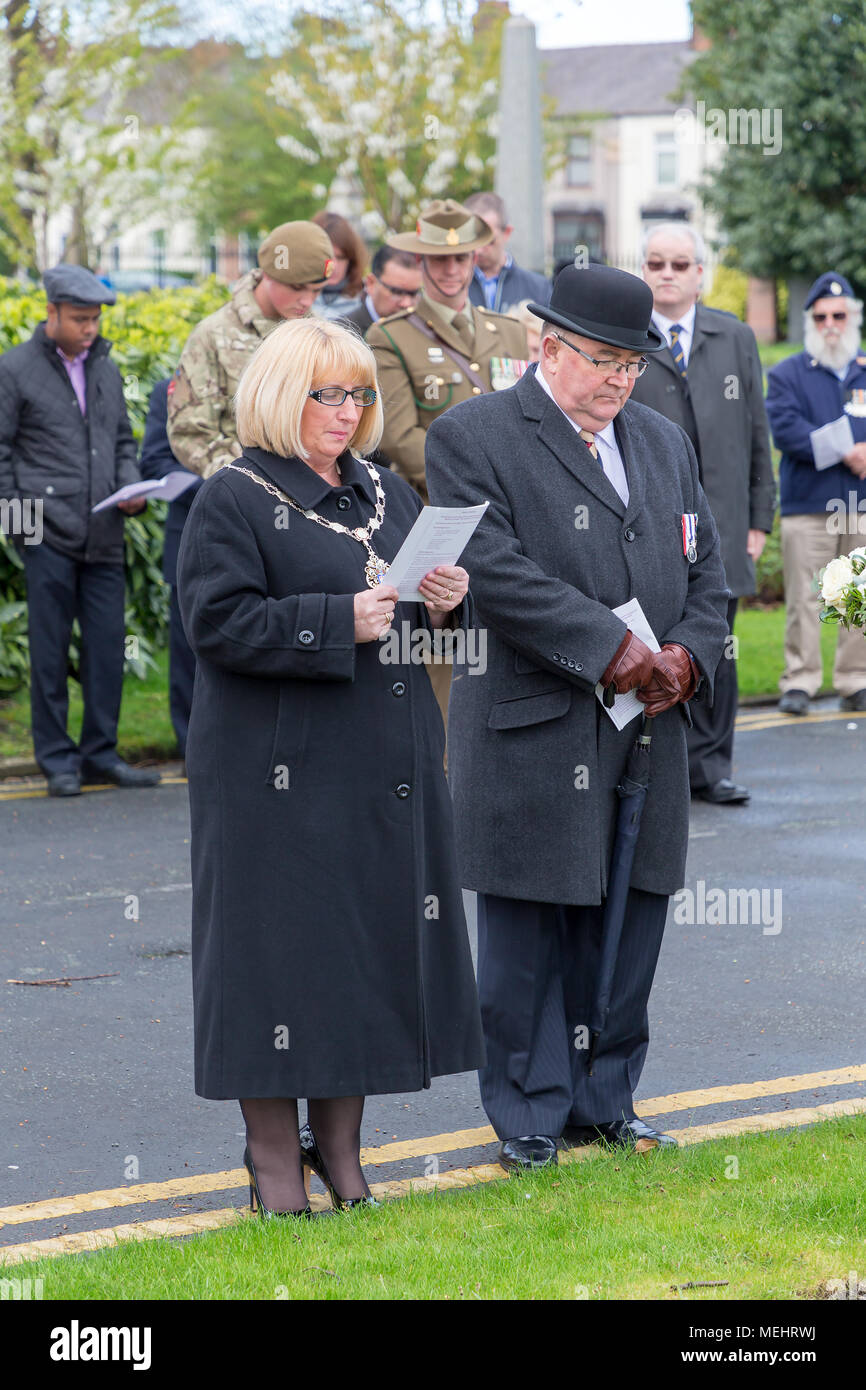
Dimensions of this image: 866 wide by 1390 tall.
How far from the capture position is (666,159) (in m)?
80.1

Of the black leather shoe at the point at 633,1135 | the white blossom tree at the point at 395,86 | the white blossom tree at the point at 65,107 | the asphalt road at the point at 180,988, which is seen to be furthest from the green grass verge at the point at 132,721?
the white blossom tree at the point at 395,86

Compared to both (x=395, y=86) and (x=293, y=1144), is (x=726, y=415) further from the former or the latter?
(x=395, y=86)

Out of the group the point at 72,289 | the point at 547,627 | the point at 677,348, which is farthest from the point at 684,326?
the point at 547,627

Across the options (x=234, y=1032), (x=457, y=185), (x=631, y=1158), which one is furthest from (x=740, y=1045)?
(x=457, y=185)

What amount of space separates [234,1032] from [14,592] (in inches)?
271

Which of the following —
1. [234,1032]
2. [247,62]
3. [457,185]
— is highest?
[247,62]

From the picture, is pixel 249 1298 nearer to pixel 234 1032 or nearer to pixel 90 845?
pixel 234 1032

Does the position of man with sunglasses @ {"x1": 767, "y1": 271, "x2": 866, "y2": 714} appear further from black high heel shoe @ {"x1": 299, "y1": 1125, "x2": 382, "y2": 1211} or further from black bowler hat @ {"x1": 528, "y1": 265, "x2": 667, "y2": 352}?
black high heel shoe @ {"x1": 299, "y1": 1125, "x2": 382, "y2": 1211}

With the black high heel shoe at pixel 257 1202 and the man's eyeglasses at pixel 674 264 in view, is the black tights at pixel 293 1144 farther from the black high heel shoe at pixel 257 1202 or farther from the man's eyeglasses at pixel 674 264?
the man's eyeglasses at pixel 674 264

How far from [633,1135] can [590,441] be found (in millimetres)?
1808

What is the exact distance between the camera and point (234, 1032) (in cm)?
411

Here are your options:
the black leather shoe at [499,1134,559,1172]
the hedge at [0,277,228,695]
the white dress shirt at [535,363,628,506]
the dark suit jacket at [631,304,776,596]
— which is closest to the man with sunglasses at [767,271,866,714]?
the dark suit jacket at [631,304,776,596]

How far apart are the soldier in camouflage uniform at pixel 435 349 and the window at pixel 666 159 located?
74906 mm

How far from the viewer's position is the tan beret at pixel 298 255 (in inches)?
311
